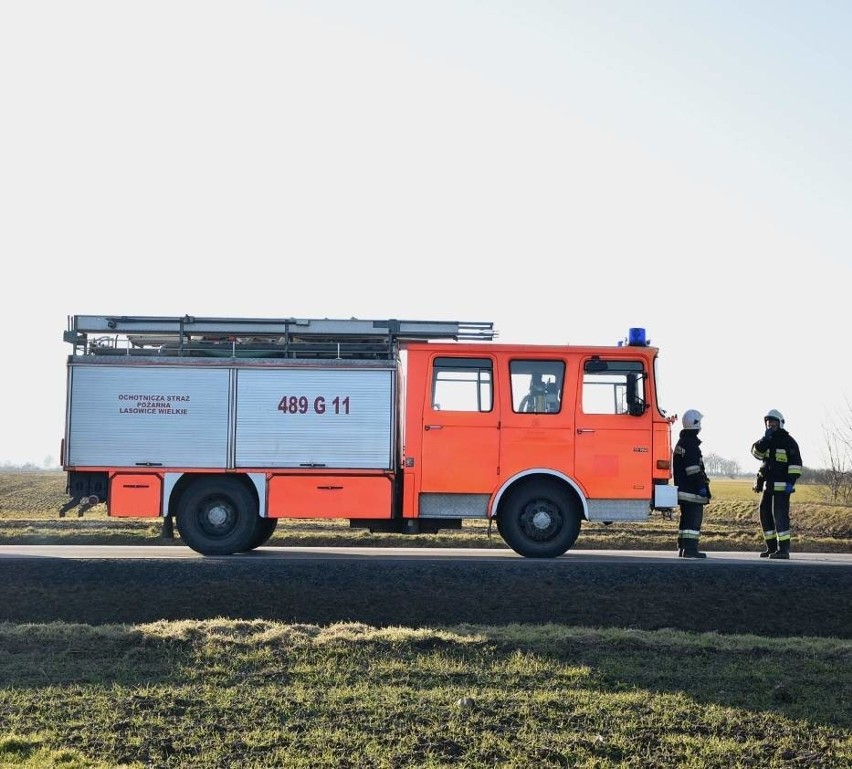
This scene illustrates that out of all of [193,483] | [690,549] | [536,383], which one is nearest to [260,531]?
[193,483]

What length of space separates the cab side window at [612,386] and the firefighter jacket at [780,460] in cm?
190

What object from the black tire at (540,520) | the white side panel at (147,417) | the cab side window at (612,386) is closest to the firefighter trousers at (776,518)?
the cab side window at (612,386)

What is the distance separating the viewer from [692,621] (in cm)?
1138

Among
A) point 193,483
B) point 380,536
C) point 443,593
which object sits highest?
point 193,483

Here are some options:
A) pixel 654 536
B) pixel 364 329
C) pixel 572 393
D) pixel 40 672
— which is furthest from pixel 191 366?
pixel 654 536

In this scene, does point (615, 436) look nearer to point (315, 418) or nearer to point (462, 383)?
point (462, 383)

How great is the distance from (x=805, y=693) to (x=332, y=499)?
7.83 metres

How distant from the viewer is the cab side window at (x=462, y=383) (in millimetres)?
14578

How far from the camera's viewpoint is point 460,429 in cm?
1450

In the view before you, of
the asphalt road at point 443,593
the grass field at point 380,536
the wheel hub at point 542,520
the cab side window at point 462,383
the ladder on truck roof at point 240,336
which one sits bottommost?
the asphalt road at point 443,593

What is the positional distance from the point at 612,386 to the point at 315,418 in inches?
159

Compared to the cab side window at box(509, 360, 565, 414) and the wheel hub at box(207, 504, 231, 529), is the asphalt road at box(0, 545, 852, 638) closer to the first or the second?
the wheel hub at box(207, 504, 231, 529)

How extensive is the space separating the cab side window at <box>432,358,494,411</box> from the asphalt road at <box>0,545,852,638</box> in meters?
2.54

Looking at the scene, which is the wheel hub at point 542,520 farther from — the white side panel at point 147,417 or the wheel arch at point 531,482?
the white side panel at point 147,417
